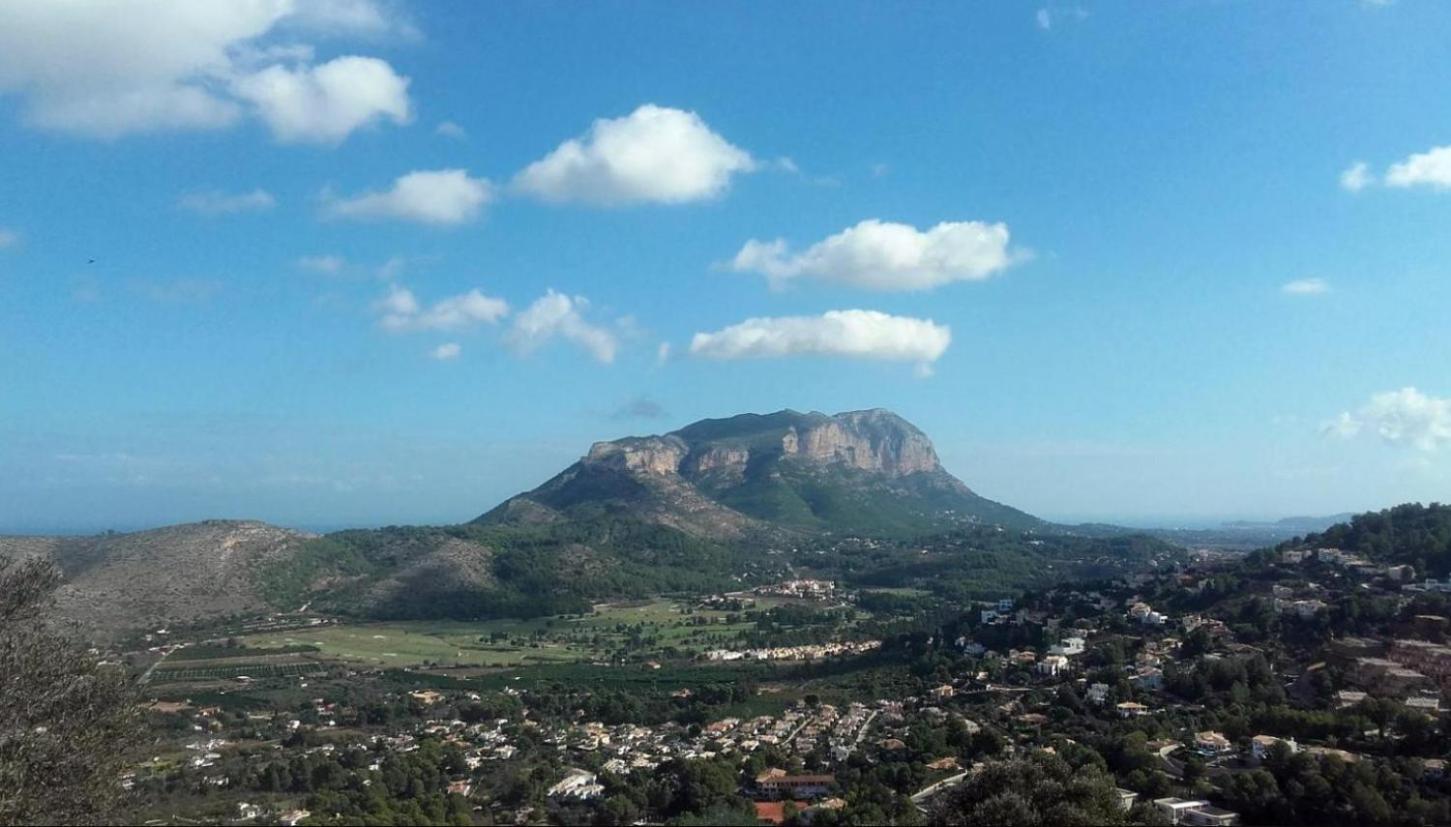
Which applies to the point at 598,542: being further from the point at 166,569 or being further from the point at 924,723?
the point at 924,723

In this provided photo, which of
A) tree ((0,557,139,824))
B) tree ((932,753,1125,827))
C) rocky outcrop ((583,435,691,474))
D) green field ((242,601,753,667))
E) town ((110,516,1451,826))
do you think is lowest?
green field ((242,601,753,667))

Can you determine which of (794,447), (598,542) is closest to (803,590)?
(598,542)

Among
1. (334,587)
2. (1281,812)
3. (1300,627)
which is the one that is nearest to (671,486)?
(334,587)

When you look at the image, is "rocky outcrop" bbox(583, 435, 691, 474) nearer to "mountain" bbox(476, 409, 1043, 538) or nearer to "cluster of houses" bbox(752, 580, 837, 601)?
"mountain" bbox(476, 409, 1043, 538)

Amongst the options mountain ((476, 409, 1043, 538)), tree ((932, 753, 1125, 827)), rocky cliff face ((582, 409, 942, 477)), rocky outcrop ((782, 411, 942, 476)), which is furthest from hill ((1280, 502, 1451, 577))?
rocky outcrop ((782, 411, 942, 476))

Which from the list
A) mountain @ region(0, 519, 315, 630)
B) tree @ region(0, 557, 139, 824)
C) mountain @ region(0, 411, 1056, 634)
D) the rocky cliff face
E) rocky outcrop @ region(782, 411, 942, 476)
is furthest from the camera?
rocky outcrop @ region(782, 411, 942, 476)

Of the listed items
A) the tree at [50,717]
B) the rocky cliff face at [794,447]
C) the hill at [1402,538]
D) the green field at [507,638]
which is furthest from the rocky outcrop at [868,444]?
the tree at [50,717]

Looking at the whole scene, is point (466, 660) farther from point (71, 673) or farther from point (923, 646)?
point (71, 673)
